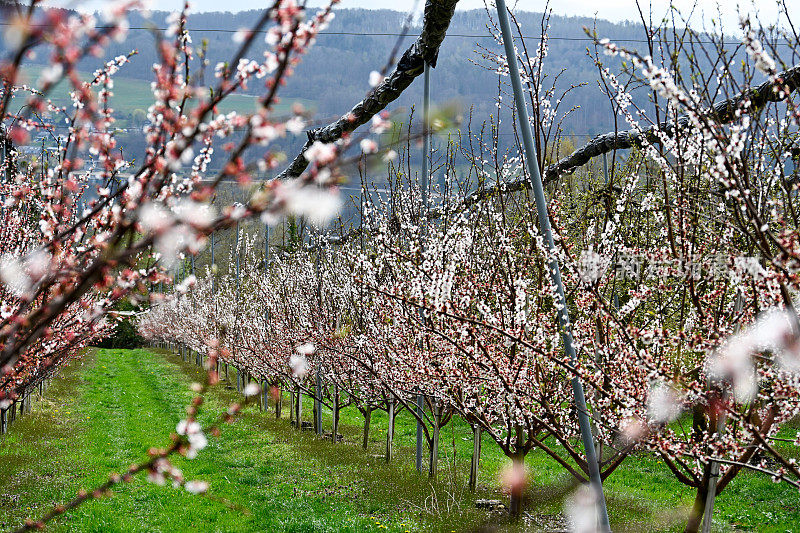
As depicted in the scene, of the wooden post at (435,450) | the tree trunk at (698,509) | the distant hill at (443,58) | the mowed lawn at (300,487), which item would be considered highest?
the distant hill at (443,58)

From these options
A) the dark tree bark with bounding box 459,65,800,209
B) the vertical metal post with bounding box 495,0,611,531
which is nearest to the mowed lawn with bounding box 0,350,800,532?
the vertical metal post with bounding box 495,0,611,531

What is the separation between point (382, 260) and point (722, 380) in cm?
576

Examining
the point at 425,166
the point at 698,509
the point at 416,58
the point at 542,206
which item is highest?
the point at 416,58

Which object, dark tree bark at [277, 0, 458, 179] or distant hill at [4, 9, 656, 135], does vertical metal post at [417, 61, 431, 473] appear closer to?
dark tree bark at [277, 0, 458, 179]

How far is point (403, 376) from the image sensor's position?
26.2 ft

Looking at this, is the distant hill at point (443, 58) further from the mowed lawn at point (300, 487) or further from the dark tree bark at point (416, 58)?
the dark tree bark at point (416, 58)

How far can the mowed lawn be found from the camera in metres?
7.83

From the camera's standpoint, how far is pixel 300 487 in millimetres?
9438

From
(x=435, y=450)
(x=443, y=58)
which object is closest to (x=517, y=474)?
(x=435, y=450)

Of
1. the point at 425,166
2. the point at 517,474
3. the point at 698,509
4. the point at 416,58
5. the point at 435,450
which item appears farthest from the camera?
the point at 435,450

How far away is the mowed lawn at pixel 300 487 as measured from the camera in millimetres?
7832

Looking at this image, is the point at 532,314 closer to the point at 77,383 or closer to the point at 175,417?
the point at 175,417

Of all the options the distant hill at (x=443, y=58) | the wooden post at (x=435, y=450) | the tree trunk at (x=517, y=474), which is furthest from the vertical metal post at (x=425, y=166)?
the distant hill at (x=443, y=58)

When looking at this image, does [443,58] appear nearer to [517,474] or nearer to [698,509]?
[517,474]
